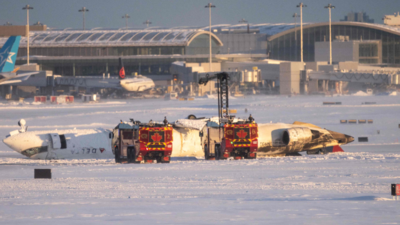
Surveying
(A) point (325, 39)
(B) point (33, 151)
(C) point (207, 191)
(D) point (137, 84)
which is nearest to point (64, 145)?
(B) point (33, 151)

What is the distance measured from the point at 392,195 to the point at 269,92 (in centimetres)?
11023

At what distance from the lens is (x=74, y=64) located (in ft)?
474

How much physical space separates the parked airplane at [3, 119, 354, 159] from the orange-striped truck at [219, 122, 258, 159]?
2.59 meters

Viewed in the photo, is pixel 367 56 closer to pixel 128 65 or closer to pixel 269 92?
pixel 269 92

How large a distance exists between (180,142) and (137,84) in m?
83.0

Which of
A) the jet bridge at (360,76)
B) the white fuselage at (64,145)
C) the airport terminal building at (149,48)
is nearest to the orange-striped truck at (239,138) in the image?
the white fuselage at (64,145)

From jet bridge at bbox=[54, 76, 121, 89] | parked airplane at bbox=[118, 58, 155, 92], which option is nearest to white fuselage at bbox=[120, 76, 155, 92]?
parked airplane at bbox=[118, 58, 155, 92]

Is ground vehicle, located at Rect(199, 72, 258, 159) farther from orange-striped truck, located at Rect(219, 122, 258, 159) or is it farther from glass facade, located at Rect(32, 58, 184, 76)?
glass facade, located at Rect(32, 58, 184, 76)

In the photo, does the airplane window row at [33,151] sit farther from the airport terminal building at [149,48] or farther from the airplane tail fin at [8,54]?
the airport terminal building at [149,48]

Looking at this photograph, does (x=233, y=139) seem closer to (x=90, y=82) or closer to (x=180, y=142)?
(x=180, y=142)

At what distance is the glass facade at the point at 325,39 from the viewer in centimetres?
15788

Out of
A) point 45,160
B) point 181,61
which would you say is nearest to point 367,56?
point 181,61

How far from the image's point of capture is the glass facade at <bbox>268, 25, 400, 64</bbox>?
518 feet

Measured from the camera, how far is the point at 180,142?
4100 centimetres
